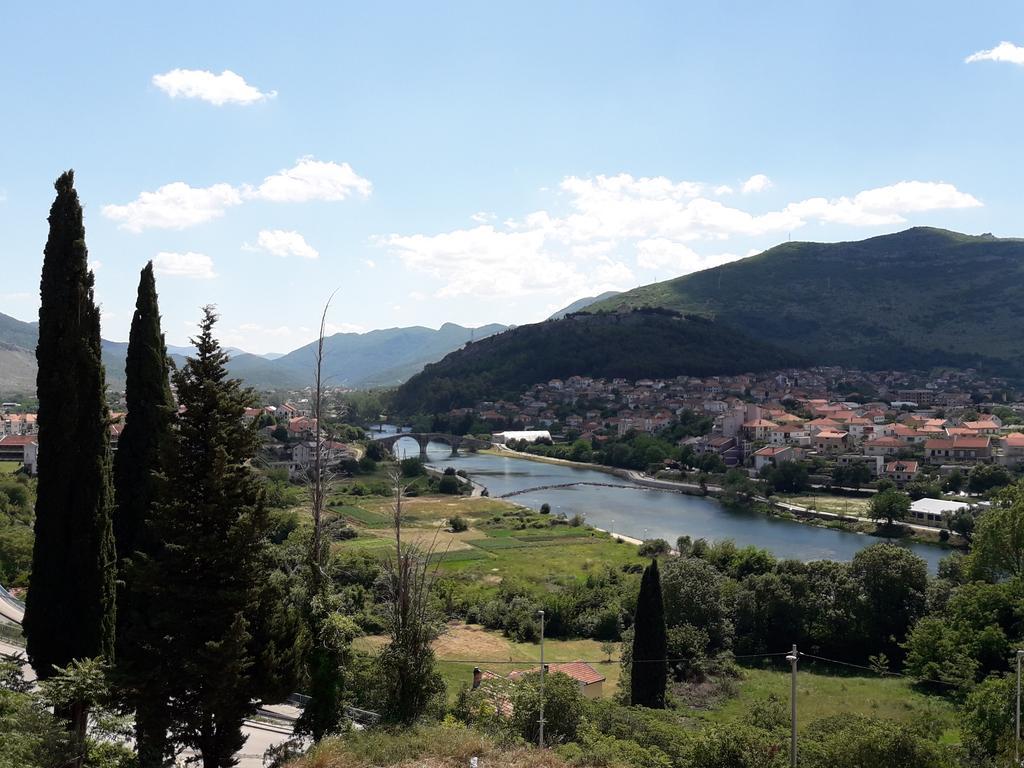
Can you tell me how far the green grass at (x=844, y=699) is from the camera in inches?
543

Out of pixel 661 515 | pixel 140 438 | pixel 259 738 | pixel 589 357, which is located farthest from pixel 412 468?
pixel 589 357

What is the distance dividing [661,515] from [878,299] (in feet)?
317

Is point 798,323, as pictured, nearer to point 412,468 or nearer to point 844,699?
point 412,468

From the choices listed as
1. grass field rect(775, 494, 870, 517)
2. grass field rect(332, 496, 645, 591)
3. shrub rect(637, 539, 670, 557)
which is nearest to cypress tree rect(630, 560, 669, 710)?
grass field rect(332, 496, 645, 591)

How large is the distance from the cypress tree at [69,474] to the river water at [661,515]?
25.7 m

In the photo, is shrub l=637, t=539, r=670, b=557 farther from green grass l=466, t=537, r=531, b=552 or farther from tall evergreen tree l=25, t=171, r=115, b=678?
tall evergreen tree l=25, t=171, r=115, b=678

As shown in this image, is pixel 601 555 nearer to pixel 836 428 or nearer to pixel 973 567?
pixel 973 567

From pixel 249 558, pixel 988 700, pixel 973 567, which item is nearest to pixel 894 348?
pixel 973 567

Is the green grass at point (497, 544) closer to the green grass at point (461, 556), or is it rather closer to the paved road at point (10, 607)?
the green grass at point (461, 556)

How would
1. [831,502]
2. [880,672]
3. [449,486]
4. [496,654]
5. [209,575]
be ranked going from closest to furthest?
[209,575] → [880,672] → [496,654] → [831,502] → [449,486]

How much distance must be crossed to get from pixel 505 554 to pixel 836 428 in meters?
35.6

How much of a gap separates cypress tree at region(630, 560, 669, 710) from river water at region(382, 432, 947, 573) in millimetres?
15948

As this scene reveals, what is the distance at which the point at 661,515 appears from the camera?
4056 centimetres

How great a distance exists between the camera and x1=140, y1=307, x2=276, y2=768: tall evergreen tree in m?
7.29
